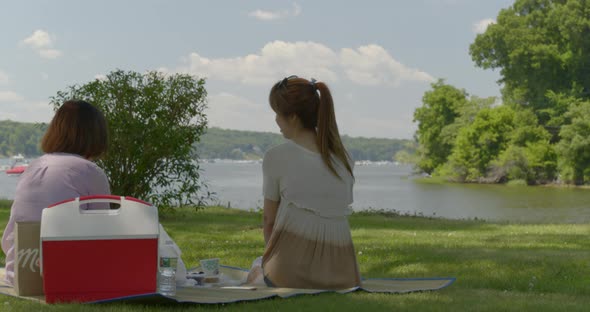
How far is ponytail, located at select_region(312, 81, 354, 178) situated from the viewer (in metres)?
5.39

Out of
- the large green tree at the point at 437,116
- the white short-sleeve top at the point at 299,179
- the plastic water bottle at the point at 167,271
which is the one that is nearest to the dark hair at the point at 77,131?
the plastic water bottle at the point at 167,271

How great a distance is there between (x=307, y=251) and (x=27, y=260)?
1.93 metres

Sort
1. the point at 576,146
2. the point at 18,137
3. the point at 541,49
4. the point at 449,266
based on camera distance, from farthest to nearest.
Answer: the point at 18,137 → the point at 541,49 → the point at 576,146 → the point at 449,266

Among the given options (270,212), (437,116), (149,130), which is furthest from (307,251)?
(437,116)

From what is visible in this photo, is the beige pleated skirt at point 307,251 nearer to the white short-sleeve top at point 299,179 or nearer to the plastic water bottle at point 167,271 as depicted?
the white short-sleeve top at point 299,179

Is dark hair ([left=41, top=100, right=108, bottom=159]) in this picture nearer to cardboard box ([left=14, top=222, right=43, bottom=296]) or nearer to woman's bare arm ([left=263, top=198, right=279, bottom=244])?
cardboard box ([left=14, top=222, right=43, bottom=296])

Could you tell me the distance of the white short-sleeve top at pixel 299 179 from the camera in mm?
5441

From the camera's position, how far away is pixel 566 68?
59.5m

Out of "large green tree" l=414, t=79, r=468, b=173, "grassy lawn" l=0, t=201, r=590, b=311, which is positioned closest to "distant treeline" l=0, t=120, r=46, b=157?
"large green tree" l=414, t=79, r=468, b=173

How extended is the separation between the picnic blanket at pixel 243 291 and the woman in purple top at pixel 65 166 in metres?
0.65

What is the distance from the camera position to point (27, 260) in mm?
4980

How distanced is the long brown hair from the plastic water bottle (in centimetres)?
127

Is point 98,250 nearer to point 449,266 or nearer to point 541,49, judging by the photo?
point 449,266

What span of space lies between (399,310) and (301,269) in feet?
2.96
